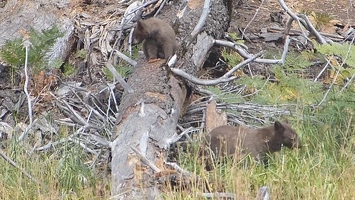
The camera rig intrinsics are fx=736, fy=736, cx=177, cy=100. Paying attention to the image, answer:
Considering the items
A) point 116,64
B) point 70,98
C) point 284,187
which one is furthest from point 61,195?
point 116,64

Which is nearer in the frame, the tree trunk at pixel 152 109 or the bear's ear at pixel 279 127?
the tree trunk at pixel 152 109

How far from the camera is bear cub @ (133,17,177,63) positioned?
25.6ft

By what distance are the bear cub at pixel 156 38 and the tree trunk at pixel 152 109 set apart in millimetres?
131

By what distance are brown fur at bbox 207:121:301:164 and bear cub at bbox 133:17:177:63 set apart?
132 cm

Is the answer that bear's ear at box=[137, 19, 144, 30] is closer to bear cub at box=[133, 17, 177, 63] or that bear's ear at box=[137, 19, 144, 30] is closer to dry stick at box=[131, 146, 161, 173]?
bear cub at box=[133, 17, 177, 63]

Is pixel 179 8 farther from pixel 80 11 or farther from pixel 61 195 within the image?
pixel 61 195

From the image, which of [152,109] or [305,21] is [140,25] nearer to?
[152,109]

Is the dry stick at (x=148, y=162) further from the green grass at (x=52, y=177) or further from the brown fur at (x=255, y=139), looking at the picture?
the brown fur at (x=255, y=139)

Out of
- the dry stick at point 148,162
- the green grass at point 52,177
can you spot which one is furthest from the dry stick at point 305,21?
the dry stick at point 148,162

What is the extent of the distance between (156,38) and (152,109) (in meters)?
1.26

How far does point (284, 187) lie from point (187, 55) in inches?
99.3

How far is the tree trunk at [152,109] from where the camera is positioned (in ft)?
18.9

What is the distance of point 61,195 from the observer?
19.6ft

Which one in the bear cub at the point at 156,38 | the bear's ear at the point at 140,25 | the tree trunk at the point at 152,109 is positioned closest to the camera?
the tree trunk at the point at 152,109
